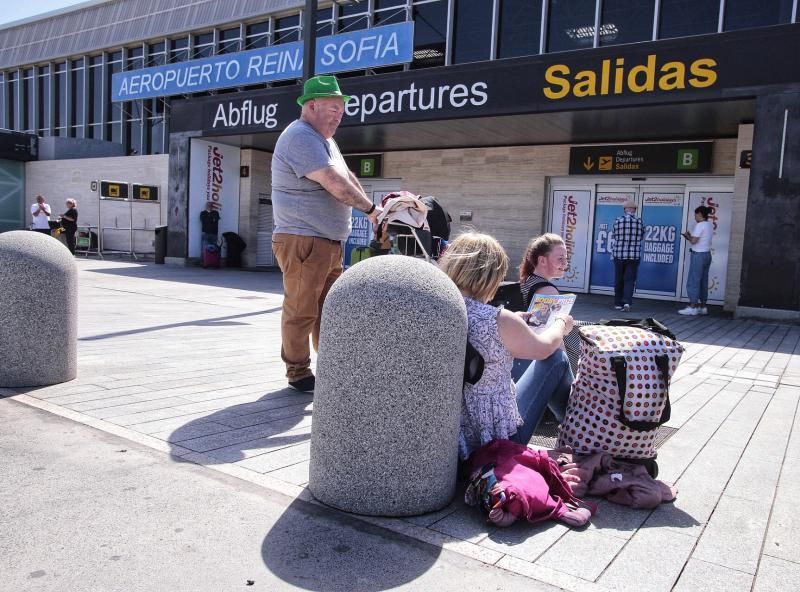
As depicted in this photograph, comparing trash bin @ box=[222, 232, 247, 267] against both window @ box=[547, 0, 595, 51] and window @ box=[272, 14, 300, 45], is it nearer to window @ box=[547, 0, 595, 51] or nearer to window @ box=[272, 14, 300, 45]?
window @ box=[272, 14, 300, 45]

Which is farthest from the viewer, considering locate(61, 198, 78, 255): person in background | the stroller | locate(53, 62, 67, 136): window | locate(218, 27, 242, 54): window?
locate(53, 62, 67, 136): window

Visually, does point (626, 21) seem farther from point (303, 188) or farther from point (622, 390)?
point (622, 390)

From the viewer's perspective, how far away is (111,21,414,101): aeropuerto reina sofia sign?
17.9 meters

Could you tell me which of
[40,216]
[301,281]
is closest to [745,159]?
[301,281]

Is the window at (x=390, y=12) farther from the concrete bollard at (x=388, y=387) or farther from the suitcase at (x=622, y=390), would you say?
the concrete bollard at (x=388, y=387)

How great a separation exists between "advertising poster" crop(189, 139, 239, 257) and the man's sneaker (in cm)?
1320

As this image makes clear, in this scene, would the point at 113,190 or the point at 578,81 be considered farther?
the point at 113,190

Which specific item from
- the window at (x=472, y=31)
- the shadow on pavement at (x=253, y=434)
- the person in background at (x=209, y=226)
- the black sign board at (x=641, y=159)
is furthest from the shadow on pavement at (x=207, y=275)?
the shadow on pavement at (x=253, y=434)

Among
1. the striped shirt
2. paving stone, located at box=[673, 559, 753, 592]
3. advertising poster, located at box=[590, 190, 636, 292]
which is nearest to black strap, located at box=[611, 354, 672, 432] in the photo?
paving stone, located at box=[673, 559, 753, 592]

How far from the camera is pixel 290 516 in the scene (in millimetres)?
2646

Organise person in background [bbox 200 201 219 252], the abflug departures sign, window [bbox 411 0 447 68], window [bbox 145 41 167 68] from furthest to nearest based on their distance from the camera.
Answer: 1. window [bbox 145 41 167 68]
2. window [bbox 411 0 447 68]
3. person in background [bbox 200 201 219 252]
4. the abflug departures sign

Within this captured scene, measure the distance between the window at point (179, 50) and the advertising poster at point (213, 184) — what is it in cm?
873

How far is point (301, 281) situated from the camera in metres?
4.41

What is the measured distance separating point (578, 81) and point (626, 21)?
5.76 metres
